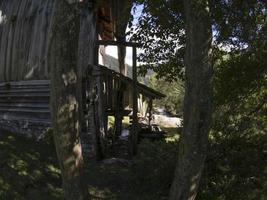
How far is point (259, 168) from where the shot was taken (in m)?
9.62

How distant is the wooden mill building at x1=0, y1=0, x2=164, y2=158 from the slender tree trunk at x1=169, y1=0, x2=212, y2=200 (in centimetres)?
595

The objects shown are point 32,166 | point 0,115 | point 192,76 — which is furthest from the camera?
point 0,115

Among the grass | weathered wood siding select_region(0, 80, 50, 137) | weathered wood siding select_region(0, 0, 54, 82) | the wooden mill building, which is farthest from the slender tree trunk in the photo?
weathered wood siding select_region(0, 0, 54, 82)

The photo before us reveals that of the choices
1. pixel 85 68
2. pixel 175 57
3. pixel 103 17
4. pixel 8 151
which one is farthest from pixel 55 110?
pixel 103 17

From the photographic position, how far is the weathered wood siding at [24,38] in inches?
561

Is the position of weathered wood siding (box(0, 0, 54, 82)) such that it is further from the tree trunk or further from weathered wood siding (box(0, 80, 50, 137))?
the tree trunk

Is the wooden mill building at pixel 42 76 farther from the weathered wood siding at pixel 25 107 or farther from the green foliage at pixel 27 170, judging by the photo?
the green foliage at pixel 27 170

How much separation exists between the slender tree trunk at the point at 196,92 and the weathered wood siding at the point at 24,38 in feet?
25.3

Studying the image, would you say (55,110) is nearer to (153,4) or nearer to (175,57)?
(153,4)

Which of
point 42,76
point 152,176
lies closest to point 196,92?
point 152,176

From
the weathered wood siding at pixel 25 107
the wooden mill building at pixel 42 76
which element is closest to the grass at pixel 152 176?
the wooden mill building at pixel 42 76

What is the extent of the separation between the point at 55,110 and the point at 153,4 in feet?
13.2

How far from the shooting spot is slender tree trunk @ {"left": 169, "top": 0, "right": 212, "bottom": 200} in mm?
6844

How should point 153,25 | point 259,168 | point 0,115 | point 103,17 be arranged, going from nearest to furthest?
point 259,168
point 153,25
point 0,115
point 103,17
